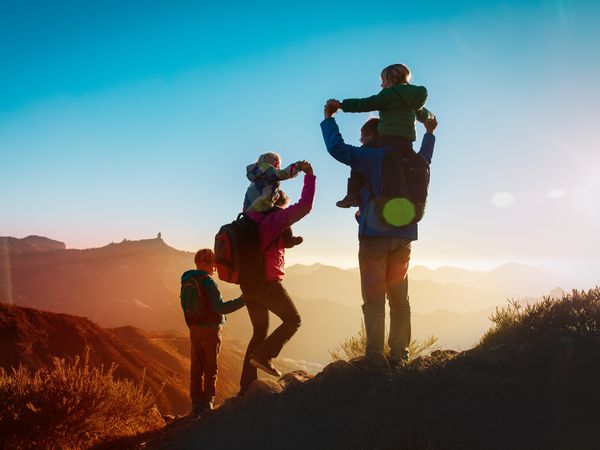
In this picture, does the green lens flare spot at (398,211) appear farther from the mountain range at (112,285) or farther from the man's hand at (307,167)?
the mountain range at (112,285)

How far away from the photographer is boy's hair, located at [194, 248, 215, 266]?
4648 mm

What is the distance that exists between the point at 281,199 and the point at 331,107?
3.31 ft

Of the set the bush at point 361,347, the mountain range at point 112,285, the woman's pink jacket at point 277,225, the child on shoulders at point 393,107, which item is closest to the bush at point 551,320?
the bush at point 361,347

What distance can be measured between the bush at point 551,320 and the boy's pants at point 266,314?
2044mm

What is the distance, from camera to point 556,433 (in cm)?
284

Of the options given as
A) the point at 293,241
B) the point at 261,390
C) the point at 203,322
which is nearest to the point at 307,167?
the point at 293,241

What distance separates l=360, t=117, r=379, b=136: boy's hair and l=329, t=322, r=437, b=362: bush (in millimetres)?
2816

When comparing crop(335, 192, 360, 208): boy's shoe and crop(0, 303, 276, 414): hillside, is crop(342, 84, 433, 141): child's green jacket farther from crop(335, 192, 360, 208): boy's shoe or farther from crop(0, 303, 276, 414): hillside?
crop(0, 303, 276, 414): hillside

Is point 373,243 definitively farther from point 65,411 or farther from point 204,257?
point 65,411

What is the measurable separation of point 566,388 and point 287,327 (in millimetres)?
2266

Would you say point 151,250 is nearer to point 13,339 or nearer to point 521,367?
point 13,339

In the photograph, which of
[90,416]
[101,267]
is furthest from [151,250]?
[90,416]

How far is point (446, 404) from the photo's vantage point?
10.4 ft

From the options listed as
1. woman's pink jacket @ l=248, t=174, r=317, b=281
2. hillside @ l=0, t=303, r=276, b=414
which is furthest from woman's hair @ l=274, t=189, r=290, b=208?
hillside @ l=0, t=303, r=276, b=414
